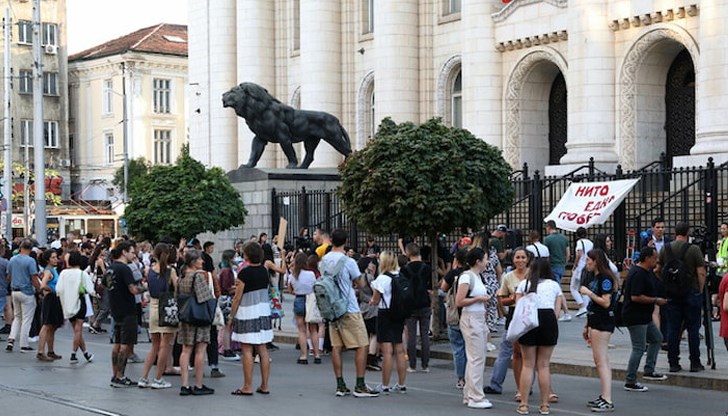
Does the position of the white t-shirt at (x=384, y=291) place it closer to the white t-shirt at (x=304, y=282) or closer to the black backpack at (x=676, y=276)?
the black backpack at (x=676, y=276)

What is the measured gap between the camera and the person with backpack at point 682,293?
50.9 feet

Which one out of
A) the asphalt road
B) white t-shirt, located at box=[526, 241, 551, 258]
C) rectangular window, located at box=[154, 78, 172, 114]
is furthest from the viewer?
rectangular window, located at box=[154, 78, 172, 114]

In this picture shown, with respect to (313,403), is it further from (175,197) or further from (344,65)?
(344,65)

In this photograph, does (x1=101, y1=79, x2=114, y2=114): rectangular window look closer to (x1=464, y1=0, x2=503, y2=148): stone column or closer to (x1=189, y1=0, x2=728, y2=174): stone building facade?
(x1=189, y1=0, x2=728, y2=174): stone building facade

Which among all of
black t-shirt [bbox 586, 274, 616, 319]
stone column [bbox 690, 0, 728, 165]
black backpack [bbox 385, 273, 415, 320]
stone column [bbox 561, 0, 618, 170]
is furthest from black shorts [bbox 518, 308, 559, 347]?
stone column [bbox 561, 0, 618, 170]

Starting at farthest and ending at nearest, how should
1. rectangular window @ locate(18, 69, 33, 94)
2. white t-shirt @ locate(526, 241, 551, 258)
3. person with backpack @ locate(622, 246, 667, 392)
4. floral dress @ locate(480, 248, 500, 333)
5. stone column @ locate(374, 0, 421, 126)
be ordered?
rectangular window @ locate(18, 69, 33, 94) < stone column @ locate(374, 0, 421, 126) < white t-shirt @ locate(526, 241, 551, 258) < floral dress @ locate(480, 248, 500, 333) < person with backpack @ locate(622, 246, 667, 392)

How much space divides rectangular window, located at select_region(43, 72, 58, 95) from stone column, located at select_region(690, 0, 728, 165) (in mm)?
50386

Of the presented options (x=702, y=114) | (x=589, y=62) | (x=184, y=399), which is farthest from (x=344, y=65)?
(x=184, y=399)

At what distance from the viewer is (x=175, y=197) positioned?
101 ft

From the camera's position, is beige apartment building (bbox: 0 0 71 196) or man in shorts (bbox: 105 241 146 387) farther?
beige apartment building (bbox: 0 0 71 196)

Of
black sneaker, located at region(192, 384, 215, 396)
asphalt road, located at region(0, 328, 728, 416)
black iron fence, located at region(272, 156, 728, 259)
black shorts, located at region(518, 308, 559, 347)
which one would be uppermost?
black iron fence, located at region(272, 156, 728, 259)

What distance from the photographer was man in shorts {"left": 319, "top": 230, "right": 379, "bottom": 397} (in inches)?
567

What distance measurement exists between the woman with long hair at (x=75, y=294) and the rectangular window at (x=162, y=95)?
187 feet

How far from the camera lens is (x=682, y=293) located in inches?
615
